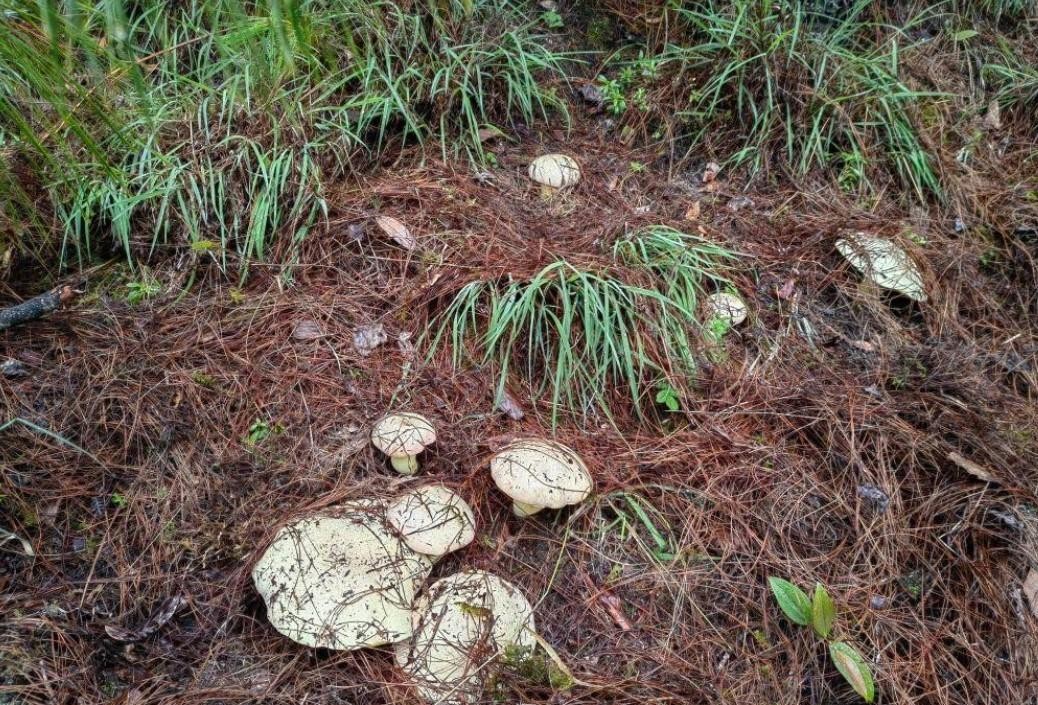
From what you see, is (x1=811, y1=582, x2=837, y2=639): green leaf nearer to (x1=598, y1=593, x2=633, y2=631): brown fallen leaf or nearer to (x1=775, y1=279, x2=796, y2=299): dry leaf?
(x1=598, y1=593, x2=633, y2=631): brown fallen leaf

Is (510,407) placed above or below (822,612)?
above

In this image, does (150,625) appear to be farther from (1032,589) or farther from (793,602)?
(1032,589)

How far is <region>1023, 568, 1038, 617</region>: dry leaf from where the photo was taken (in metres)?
2.03

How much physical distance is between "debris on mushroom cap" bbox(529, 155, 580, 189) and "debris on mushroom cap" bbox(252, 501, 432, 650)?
175cm

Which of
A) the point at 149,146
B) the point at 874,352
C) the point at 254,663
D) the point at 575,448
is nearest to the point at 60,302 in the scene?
the point at 149,146

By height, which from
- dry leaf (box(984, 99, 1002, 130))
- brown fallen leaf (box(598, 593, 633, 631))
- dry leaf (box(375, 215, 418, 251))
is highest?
dry leaf (box(375, 215, 418, 251))

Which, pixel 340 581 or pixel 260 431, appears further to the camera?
pixel 260 431

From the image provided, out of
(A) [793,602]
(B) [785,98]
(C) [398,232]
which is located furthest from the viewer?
(B) [785,98]

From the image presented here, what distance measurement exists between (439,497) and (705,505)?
88 cm

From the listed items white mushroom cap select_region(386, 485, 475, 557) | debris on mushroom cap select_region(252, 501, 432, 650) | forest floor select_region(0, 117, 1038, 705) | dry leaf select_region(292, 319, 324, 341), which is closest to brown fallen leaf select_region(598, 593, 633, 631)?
forest floor select_region(0, 117, 1038, 705)

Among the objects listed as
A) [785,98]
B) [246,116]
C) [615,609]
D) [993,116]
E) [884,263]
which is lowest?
[615,609]

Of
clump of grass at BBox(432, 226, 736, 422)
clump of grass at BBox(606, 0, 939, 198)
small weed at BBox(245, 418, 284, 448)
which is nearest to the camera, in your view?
small weed at BBox(245, 418, 284, 448)

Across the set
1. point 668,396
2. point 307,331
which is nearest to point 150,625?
point 307,331

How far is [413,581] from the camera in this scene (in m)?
1.97
